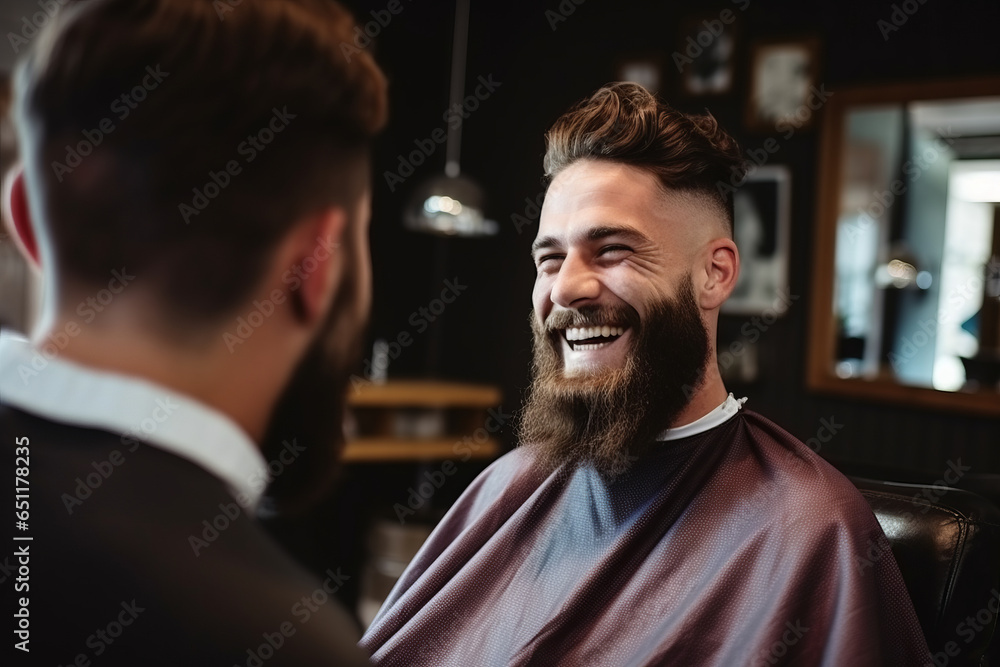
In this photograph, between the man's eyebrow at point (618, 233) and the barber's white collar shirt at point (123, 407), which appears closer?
the barber's white collar shirt at point (123, 407)

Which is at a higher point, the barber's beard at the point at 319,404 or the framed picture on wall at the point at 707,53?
the framed picture on wall at the point at 707,53

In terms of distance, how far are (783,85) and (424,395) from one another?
7.18 ft

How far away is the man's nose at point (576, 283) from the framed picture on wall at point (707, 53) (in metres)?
2.91

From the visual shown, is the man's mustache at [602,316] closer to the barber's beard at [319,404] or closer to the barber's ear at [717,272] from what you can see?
the barber's ear at [717,272]

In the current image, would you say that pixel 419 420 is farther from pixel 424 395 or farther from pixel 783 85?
pixel 783 85

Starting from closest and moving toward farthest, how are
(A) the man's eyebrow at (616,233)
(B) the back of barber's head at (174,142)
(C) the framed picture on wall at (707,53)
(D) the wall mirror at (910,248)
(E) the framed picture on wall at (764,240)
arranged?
(B) the back of barber's head at (174,142) < (A) the man's eyebrow at (616,233) < (D) the wall mirror at (910,248) < (E) the framed picture on wall at (764,240) < (C) the framed picture on wall at (707,53)

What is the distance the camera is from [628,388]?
1597 millimetres

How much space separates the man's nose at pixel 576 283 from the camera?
1.59 metres

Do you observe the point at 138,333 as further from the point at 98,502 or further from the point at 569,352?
the point at 569,352

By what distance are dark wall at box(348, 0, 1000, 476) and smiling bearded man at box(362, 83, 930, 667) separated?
90.3 inches

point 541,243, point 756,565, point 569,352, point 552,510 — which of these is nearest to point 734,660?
point 756,565

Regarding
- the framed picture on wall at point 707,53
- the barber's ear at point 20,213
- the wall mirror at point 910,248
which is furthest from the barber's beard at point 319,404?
the framed picture on wall at point 707,53

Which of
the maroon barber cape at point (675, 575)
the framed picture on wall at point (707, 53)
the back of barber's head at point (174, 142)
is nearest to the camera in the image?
the back of barber's head at point (174, 142)

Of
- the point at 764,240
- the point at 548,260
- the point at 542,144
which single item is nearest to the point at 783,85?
the point at 764,240
